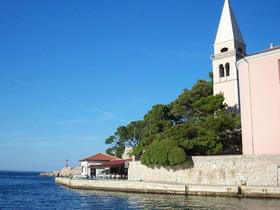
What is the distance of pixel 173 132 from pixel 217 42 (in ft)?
61.1

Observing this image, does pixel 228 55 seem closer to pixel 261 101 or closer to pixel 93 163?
pixel 261 101

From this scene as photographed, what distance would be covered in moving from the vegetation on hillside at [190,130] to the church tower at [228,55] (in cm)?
287

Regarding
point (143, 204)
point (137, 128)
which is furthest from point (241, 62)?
point (137, 128)

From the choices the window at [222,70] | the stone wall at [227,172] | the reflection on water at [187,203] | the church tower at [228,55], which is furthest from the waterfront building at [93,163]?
the reflection on water at [187,203]

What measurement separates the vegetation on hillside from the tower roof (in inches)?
252

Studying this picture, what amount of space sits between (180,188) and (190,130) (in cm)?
721

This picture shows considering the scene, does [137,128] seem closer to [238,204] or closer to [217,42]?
[217,42]

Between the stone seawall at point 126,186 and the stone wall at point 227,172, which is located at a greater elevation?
the stone wall at point 227,172

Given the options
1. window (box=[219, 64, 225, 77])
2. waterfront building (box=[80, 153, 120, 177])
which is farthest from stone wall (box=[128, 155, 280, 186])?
window (box=[219, 64, 225, 77])

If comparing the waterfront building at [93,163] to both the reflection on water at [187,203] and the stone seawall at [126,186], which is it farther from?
the reflection on water at [187,203]

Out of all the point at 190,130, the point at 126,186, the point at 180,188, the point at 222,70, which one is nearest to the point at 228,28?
the point at 222,70

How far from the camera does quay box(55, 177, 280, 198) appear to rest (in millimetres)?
26673

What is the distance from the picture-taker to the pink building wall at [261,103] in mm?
30922

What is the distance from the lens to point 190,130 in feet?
119
